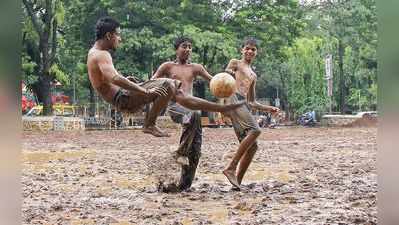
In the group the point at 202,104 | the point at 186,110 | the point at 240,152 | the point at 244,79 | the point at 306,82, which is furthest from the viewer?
the point at 306,82

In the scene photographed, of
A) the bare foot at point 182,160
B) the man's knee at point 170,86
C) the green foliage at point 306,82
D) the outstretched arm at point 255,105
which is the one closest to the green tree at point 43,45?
the green foliage at point 306,82

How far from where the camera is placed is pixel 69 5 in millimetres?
27703

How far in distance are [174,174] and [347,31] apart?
27.5 meters

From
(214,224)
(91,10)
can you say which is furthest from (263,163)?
(91,10)

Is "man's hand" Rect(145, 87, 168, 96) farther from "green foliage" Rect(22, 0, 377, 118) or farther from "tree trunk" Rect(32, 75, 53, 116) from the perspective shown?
"tree trunk" Rect(32, 75, 53, 116)

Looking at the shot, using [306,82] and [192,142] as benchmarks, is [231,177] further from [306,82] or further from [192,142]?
[306,82]

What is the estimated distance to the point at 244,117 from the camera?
6980 millimetres

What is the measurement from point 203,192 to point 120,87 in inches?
112

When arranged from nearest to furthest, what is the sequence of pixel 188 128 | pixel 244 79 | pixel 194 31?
pixel 188 128 → pixel 244 79 → pixel 194 31

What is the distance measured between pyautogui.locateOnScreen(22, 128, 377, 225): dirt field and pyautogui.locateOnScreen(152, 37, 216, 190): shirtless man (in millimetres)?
257

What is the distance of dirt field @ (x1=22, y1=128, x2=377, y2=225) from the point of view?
205 inches

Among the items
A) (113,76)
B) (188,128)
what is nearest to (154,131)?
(113,76)

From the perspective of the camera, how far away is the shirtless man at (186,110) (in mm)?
6742
